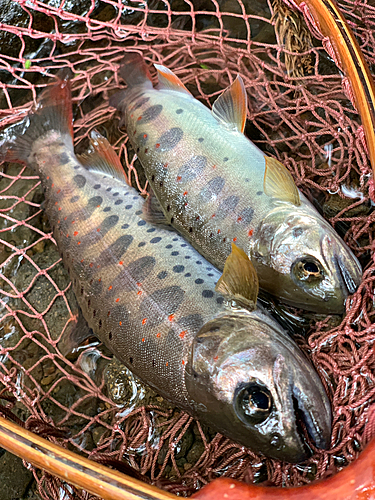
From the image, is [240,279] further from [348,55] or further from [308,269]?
[348,55]

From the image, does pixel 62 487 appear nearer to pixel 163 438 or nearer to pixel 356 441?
pixel 163 438

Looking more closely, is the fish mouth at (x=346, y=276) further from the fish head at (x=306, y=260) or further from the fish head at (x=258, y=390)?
the fish head at (x=258, y=390)

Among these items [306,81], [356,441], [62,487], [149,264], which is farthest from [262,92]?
[62,487]

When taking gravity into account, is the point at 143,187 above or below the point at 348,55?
below

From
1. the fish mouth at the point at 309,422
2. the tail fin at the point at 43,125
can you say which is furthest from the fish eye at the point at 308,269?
the tail fin at the point at 43,125

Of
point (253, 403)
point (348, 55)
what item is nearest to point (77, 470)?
point (253, 403)

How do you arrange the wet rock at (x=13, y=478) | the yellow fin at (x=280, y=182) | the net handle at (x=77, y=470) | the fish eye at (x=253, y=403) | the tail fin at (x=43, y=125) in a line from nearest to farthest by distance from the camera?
the net handle at (x=77, y=470) → the fish eye at (x=253, y=403) → the yellow fin at (x=280, y=182) → the wet rock at (x=13, y=478) → the tail fin at (x=43, y=125)

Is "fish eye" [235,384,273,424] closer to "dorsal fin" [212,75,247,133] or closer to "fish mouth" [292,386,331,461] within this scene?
"fish mouth" [292,386,331,461]
